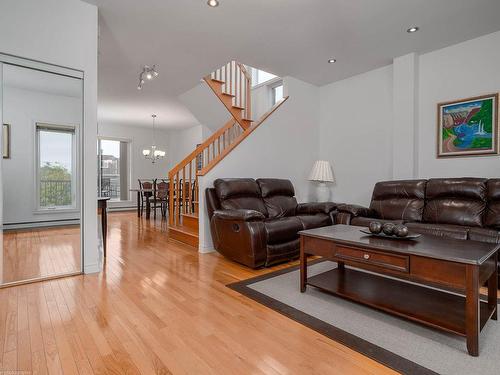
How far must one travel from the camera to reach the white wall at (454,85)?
11.0ft

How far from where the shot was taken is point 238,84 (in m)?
Answer: 5.66

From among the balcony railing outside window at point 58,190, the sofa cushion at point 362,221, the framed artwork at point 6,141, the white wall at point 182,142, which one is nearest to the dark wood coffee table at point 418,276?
the sofa cushion at point 362,221

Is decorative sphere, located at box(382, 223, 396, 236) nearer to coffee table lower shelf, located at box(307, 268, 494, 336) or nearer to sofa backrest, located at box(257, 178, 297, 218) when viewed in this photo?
coffee table lower shelf, located at box(307, 268, 494, 336)

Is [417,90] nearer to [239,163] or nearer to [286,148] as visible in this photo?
[286,148]

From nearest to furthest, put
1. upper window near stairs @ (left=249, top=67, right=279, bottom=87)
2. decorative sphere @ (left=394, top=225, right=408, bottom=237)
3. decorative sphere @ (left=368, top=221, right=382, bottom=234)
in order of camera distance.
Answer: decorative sphere @ (left=394, top=225, right=408, bottom=237), decorative sphere @ (left=368, top=221, right=382, bottom=234), upper window near stairs @ (left=249, top=67, right=279, bottom=87)

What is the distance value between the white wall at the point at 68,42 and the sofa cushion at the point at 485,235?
12.0ft

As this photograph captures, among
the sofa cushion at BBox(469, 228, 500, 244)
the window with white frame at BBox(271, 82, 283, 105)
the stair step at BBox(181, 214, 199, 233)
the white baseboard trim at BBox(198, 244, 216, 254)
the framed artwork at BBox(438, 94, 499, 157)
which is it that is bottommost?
the white baseboard trim at BBox(198, 244, 216, 254)

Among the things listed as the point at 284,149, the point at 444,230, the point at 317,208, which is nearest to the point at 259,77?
the point at 284,149

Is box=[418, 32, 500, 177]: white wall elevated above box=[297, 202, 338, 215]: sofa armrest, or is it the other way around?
box=[418, 32, 500, 177]: white wall

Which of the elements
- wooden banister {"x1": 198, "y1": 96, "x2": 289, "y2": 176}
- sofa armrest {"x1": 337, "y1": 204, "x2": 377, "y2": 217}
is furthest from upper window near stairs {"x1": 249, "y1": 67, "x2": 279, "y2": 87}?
sofa armrest {"x1": 337, "y1": 204, "x2": 377, "y2": 217}

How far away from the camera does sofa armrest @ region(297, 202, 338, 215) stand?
3.77 metres

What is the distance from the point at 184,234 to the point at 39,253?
72.4 inches

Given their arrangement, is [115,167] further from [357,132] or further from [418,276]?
[418,276]

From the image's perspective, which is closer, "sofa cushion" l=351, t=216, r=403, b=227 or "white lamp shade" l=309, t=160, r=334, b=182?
"sofa cushion" l=351, t=216, r=403, b=227
